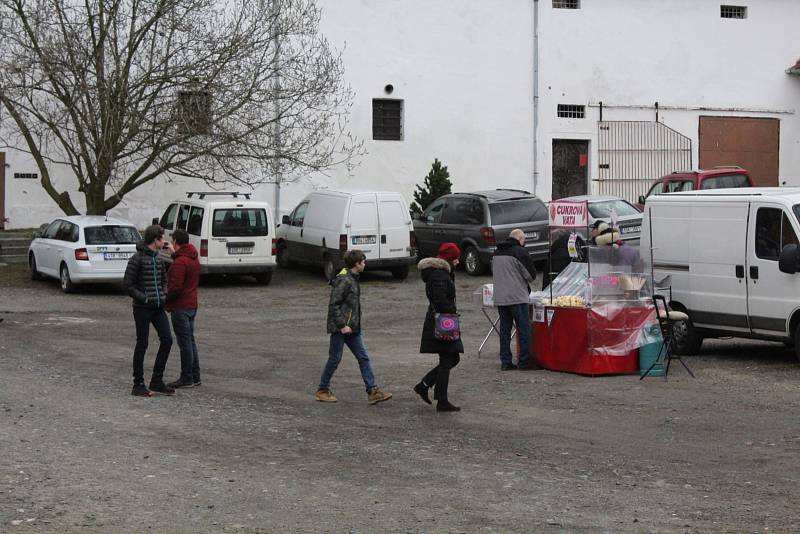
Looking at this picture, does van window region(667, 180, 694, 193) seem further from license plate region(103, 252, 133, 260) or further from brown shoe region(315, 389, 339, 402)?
brown shoe region(315, 389, 339, 402)

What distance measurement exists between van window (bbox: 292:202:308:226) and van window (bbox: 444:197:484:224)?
3139mm

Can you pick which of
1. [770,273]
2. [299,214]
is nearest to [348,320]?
[770,273]

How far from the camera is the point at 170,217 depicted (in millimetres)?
26156

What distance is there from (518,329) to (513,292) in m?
0.56

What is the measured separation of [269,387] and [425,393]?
2.18 m

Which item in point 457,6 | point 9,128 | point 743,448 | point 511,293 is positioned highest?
point 457,6

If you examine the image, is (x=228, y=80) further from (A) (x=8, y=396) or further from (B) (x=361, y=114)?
(A) (x=8, y=396)

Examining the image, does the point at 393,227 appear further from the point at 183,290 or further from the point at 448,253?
the point at 448,253

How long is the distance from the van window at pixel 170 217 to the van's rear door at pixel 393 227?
4.45 m

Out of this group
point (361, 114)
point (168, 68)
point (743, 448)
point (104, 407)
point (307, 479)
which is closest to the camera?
point (307, 479)

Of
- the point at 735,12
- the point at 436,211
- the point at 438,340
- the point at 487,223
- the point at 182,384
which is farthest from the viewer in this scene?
the point at 735,12

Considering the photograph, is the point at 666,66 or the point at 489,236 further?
the point at 666,66

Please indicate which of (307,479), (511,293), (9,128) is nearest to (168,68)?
(9,128)

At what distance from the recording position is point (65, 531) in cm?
751
